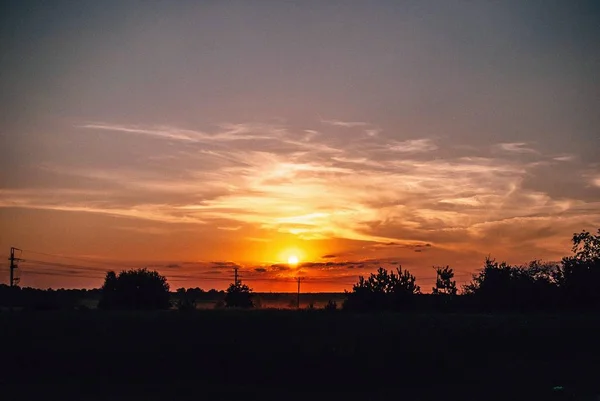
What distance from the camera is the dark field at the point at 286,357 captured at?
28.2 meters

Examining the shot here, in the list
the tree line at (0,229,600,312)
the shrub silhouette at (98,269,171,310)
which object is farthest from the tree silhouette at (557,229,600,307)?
the shrub silhouette at (98,269,171,310)

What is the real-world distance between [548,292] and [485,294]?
5.48 meters

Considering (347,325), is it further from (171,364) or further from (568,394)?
(568,394)

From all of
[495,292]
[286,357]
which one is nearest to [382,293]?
[495,292]

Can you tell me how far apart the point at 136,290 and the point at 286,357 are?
4357 centimetres

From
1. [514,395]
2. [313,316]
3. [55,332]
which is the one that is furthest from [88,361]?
[514,395]

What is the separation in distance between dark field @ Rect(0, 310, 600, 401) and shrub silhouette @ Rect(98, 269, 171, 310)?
107 feet

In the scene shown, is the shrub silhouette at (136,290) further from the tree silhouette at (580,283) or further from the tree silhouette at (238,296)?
the tree silhouette at (580,283)

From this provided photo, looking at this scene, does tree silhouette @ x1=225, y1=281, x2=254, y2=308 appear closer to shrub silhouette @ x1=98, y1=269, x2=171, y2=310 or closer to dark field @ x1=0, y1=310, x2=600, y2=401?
shrub silhouette @ x1=98, y1=269, x2=171, y2=310

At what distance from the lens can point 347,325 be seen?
34656mm

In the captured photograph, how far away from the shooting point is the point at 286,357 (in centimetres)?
3128

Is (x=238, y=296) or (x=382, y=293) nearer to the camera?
(x=382, y=293)

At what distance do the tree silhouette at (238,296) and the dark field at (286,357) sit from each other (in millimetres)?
48540

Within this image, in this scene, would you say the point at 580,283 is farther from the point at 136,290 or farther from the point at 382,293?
the point at 136,290
